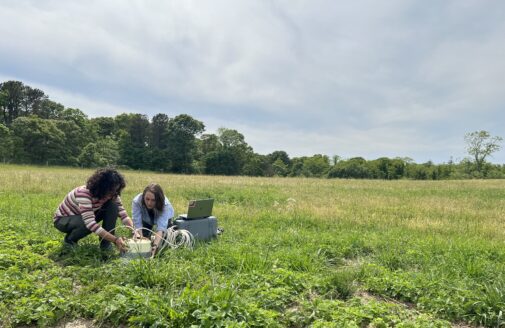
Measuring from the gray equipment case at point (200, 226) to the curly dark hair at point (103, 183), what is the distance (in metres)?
1.22

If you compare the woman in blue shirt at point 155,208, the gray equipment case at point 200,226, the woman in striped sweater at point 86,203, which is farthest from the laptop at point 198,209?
the woman in striped sweater at point 86,203

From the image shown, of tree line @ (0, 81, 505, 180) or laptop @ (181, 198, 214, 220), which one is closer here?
laptop @ (181, 198, 214, 220)

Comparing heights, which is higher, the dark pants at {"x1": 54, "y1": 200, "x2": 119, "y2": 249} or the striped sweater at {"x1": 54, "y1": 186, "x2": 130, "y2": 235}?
the striped sweater at {"x1": 54, "y1": 186, "x2": 130, "y2": 235}

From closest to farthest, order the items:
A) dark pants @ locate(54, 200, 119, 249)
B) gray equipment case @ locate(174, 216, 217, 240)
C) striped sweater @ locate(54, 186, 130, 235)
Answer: striped sweater @ locate(54, 186, 130, 235) → dark pants @ locate(54, 200, 119, 249) → gray equipment case @ locate(174, 216, 217, 240)

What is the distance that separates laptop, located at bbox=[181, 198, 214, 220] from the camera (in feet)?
18.1

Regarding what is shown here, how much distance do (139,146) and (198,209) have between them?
64.2 metres

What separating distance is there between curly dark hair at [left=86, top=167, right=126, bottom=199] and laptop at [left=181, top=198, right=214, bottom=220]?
126cm

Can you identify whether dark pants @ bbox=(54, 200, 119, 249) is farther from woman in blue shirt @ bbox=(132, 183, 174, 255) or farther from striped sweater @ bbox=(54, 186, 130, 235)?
woman in blue shirt @ bbox=(132, 183, 174, 255)

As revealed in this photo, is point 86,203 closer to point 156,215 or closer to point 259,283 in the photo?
point 156,215

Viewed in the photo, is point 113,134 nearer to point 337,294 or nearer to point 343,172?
point 343,172

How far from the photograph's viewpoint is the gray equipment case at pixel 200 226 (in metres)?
5.40

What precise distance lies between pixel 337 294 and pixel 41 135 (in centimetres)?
5478

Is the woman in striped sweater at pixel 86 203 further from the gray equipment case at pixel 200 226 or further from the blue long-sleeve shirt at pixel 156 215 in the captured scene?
the gray equipment case at pixel 200 226

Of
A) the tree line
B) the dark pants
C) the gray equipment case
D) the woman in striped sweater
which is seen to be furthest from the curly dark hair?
the tree line
